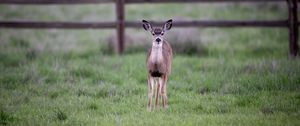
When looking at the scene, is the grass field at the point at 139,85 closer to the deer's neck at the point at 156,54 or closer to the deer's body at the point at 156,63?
the deer's body at the point at 156,63

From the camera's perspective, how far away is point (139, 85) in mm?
11203

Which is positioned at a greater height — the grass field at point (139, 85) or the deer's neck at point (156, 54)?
the deer's neck at point (156, 54)

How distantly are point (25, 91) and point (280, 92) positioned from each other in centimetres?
458

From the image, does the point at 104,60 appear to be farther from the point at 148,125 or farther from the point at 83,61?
the point at 148,125

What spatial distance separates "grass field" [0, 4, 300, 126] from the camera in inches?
345

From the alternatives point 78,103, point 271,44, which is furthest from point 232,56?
point 78,103

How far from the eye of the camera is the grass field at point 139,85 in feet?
28.7

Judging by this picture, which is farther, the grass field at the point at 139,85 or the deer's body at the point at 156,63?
the deer's body at the point at 156,63

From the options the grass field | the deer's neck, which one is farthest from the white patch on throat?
the grass field

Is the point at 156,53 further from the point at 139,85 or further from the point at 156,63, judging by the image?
the point at 139,85

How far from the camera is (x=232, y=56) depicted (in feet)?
47.2

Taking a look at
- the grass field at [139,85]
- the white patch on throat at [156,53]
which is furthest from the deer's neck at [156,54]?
the grass field at [139,85]

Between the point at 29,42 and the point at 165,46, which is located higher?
the point at 165,46

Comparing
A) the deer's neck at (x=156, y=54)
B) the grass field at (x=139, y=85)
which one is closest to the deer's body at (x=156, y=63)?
the deer's neck at (x=156, y=54)
